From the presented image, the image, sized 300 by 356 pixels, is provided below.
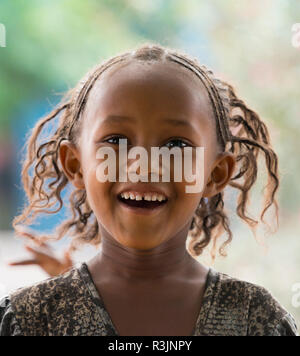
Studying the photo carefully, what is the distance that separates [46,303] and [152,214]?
0.22m

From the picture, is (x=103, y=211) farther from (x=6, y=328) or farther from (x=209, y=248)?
(x=209, y=248)

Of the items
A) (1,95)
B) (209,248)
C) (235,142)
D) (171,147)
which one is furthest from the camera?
(1,95)

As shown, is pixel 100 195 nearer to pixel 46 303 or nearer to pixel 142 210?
pixel 142 210

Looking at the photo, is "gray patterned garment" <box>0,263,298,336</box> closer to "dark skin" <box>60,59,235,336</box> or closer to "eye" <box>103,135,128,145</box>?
"dark skin" <box>60,59,235,336</box>

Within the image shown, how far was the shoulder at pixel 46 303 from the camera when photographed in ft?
3.18

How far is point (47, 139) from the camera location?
122 cm

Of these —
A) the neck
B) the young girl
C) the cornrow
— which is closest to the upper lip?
the young girl

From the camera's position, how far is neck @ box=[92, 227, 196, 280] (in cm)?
102

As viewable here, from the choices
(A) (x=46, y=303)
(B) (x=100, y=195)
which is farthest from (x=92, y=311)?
(B) (x=100, y=195)

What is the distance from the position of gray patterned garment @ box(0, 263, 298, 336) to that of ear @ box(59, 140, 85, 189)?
0.15m

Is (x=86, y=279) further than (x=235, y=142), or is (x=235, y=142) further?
(x=235, y=142)
